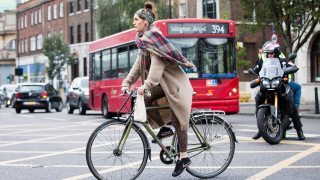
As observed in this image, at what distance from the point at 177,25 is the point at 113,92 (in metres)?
4.26

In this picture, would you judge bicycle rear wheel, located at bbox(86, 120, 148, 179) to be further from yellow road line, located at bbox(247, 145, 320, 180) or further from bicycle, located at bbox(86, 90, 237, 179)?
yellow road line, located at bbox(247, 145, 320, 180)

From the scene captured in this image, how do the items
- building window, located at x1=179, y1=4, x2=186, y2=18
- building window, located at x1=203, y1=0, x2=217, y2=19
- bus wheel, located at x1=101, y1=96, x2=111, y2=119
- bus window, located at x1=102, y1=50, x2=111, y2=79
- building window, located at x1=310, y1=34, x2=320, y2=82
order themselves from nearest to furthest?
bus window, located at x1=102, y1=50, x2=111, y2=79
bus wheel, located at x1=101, y1=96, x2=111, y2=119
building window, located at x1=310, y1=34, x2=320, y2=82
building window, located at x1=203, y1=0, x2=217, y2=19
building window, located at x1=179, y1=4, x2=186, y2=18

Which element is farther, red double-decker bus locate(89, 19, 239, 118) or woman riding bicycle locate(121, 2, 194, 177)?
red double-decker bus locate(89, 19, 239, 118)

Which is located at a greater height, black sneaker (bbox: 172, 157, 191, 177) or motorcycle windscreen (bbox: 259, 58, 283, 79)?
motorcycle windscreen (bbox: 259, 58, 283, 79)

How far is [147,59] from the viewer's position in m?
5.07

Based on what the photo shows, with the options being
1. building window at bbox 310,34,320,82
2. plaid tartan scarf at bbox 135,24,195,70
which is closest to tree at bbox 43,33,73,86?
building window at bbox 310,34,320,82

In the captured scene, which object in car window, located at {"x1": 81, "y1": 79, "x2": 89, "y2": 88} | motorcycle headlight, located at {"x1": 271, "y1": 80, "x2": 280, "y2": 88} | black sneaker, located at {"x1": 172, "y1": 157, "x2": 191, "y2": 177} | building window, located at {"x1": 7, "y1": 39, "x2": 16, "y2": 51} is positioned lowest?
black sneaker, located at {"x1": 172, "y1": 157, "x2": 191, "y2": 177}

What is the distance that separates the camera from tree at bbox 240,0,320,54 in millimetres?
16922

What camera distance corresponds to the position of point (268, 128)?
8.08m

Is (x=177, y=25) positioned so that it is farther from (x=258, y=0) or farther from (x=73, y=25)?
(x=73, y=25)

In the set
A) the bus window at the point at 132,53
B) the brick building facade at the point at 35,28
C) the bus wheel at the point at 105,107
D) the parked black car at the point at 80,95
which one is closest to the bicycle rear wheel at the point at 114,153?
the bus window at the point at 132,53

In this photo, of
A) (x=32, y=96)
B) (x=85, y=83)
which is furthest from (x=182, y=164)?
(x=32, y=96)

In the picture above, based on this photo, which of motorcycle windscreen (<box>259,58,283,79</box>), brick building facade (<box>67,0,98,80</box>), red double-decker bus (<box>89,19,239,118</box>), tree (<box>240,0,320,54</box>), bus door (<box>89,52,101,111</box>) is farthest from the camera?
brick building facade (<box>67,0,98,80</box>)

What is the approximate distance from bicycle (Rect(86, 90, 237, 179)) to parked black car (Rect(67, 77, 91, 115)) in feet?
50.9
